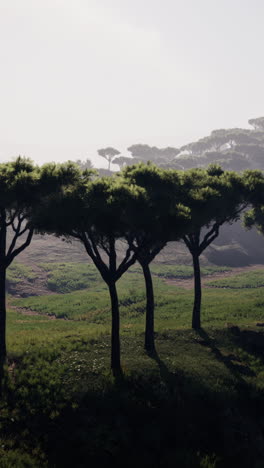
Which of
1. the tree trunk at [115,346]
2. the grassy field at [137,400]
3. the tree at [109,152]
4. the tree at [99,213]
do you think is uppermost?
the tree at [109,152]

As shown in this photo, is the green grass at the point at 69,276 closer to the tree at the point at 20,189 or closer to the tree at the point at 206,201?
the tree at the point at 206,201

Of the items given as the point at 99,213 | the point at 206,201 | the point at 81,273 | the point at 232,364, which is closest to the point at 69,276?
the point at 81,273

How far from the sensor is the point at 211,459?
1453 cm

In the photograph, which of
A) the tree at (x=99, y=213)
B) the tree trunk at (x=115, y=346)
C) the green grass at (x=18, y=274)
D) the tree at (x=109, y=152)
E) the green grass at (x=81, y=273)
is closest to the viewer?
the tree at (x=99, y=213)

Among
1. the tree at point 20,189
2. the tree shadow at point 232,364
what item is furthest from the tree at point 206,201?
the tree at point 20,189

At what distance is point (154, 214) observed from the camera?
2078 centimetres

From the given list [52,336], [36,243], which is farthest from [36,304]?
[36,243]

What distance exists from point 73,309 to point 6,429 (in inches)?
960

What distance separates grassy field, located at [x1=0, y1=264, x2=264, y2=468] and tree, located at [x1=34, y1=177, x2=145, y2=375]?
2.55 m

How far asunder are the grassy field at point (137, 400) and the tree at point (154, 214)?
12.2 feet

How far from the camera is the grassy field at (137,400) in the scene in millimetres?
14172

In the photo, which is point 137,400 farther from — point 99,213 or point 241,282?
point 241,282

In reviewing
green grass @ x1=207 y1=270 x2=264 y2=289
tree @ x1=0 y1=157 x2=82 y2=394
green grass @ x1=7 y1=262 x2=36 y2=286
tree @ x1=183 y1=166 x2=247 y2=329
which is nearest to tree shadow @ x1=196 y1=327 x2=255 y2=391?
tree @ x1=183 y1=166 x2=247 y2=329

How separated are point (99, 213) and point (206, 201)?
10003 millimetres
